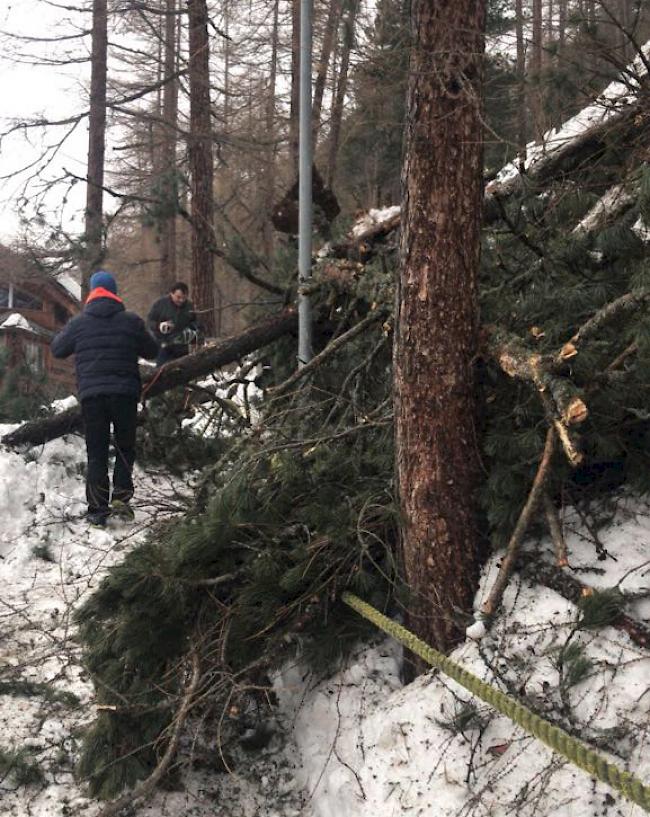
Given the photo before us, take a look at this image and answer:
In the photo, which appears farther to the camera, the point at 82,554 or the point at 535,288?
the point at 82,554

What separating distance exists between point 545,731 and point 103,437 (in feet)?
14.6

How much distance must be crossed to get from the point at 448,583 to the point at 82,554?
131 inches

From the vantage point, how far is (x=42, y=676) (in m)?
4.07

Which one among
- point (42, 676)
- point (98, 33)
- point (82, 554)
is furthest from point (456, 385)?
point (98, 33)

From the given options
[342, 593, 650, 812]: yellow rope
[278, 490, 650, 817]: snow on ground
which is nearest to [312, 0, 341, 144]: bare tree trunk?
[278, 490, 650, 817]: snow on ground

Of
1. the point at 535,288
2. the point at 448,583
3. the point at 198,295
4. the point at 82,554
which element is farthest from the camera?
the point at 198,295

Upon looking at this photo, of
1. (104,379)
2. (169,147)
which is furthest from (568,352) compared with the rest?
(169,147)

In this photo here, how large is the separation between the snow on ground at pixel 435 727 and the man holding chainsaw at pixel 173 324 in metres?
4.41

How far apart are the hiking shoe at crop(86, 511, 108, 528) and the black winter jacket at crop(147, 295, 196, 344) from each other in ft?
8.66

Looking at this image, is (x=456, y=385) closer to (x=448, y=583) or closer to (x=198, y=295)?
(x=448, y=583)

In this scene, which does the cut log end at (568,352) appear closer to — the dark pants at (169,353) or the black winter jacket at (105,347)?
the black winter jacket at (105,347)

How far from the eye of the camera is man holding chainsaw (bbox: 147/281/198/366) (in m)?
7.93

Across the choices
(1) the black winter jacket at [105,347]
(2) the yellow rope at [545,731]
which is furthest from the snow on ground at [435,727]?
(1) the black winter jacket at [105,347]

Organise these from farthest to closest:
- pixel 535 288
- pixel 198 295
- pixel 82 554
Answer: pixel 198 295
pixel 82 554
pixel 535 288
